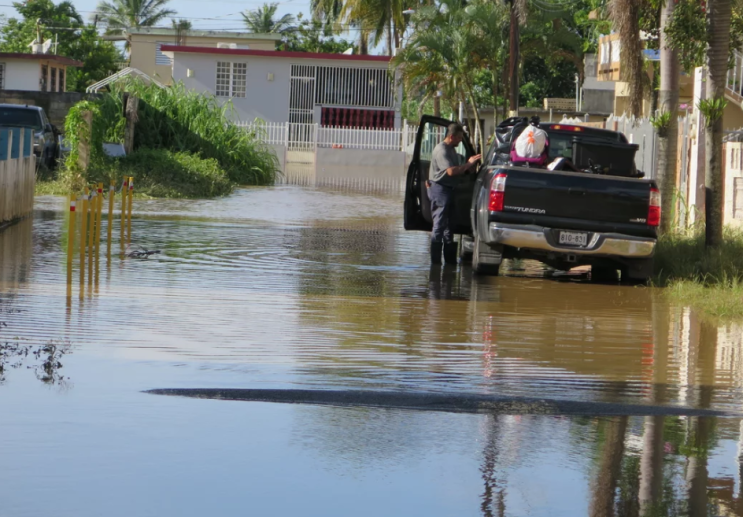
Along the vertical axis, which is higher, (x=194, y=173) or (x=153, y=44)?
(x=153, y=44)

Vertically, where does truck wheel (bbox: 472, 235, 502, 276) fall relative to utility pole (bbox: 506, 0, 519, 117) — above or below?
below

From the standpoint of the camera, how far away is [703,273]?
538 inches

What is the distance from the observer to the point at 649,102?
39.2m

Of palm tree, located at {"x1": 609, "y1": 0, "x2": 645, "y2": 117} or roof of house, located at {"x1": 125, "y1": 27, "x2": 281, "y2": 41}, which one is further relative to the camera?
roof of house, located at {"x1": 125, "y1": 27, "x2": 281, "y2": 41}

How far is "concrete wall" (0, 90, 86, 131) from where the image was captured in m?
42.2

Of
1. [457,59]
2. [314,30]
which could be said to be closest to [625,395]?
[457,59]

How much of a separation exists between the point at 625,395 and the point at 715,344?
8.01ft

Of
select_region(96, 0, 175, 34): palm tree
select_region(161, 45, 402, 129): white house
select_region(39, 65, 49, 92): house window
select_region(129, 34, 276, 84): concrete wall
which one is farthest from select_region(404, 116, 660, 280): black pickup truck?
select_region(96, 0, 175, 34): palm tree

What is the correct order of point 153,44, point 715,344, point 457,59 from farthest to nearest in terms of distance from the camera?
1. point 153,44
2. point 457,59
3. point 715,344

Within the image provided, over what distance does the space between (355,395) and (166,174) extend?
21.0m

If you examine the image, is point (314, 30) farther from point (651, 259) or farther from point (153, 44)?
point (651, 259)

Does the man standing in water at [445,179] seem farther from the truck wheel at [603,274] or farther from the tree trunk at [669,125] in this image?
the tree trunk at [669,125]

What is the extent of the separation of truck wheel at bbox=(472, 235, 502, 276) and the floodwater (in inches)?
7.6

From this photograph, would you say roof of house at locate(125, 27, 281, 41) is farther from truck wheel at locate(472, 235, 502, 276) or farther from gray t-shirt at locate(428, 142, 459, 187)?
truck wheel at locate(472, 235, 502, 276)
